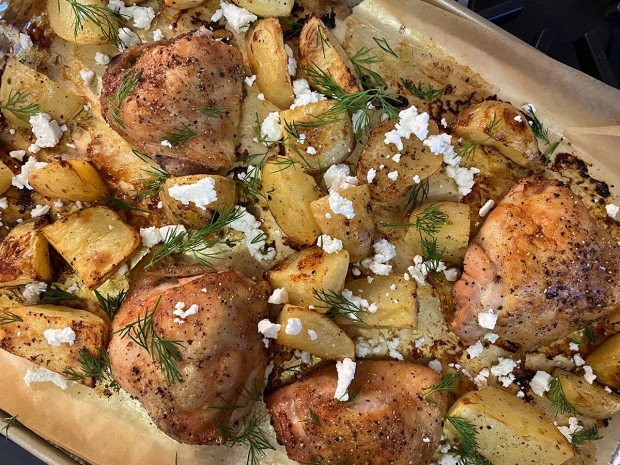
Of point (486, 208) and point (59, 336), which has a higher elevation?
point (486, 208)

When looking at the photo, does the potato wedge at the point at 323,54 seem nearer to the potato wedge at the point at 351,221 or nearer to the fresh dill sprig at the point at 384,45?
the fresh dill sprig at the point at 384,45

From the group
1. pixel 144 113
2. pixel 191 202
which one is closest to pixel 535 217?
pixel 191 202

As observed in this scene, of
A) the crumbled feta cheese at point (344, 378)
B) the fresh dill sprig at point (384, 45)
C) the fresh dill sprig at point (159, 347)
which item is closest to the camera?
the fresh dill sprig at point (159, 347)

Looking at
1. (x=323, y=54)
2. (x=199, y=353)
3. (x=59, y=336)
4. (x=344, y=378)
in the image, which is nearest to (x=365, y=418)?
(x=344, y=378)

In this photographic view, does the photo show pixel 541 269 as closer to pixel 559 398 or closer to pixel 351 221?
pixel 559 398

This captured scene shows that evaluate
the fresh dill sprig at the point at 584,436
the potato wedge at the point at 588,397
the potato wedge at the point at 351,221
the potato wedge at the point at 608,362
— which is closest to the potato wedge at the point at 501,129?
the potato wedge at the point at 351,221

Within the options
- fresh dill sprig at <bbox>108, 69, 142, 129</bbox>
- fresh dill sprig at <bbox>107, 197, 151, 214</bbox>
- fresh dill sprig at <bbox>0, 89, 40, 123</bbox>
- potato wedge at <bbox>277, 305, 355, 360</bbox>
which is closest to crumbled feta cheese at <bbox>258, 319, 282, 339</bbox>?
potato wedge at <bbox>277, 305, 355, 360</bbox>
